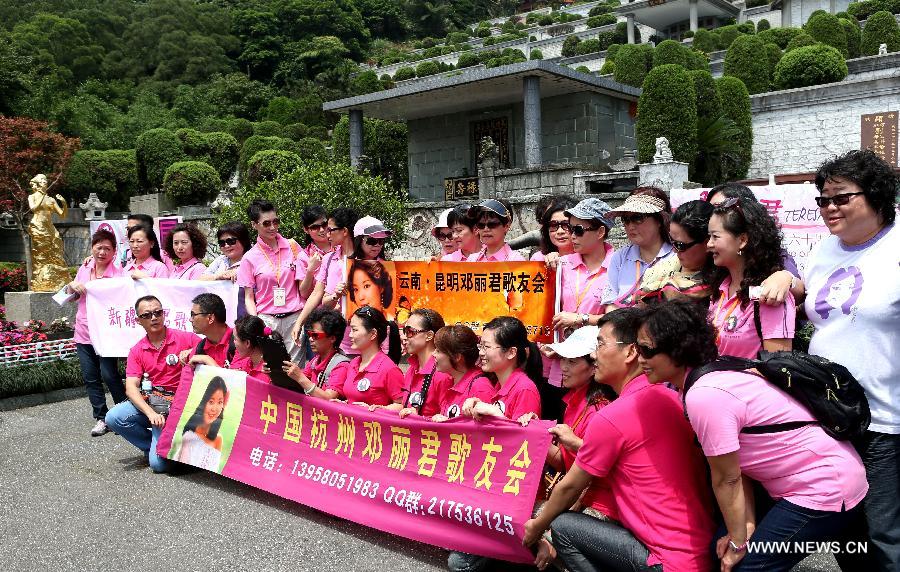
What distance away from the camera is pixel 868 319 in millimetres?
2705

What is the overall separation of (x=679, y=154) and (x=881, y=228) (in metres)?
14.4

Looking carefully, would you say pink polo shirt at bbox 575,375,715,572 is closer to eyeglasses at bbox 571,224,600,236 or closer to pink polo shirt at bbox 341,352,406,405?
eyeglasses at bbox 571,224,600,236

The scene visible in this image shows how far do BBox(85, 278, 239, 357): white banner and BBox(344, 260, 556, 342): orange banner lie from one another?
5.48 ft

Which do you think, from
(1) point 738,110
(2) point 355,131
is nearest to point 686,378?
(2) point 355,131

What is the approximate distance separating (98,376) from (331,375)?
318cm

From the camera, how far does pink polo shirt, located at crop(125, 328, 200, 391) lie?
5613 mm

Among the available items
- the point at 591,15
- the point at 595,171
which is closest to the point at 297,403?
the point at 595,171

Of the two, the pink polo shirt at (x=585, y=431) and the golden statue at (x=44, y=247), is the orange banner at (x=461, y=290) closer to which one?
the pink polo shirt at (x=585, y=431)

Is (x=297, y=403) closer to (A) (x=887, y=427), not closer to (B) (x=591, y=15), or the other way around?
(A) (x=887, y=427)

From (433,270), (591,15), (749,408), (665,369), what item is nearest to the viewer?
(749,408)

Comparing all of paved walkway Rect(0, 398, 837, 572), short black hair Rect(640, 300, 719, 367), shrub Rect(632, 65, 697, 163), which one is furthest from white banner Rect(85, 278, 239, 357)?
shrub Rect(632, 65, 697, 163)

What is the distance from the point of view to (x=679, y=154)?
54.1 feet

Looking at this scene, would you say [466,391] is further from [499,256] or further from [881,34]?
[881,34]

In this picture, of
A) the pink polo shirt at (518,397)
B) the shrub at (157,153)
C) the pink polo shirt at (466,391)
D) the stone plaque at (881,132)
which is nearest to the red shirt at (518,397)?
the pink polo shirt at (518,397)
